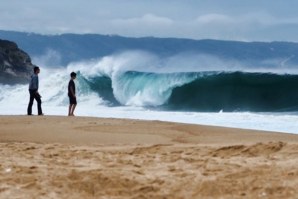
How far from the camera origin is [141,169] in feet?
23.1

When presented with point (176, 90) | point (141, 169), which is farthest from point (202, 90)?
point (141, 169)

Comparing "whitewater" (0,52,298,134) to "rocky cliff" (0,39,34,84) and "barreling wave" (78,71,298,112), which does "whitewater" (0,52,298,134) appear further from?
"rocky cliff" (0,39,34,84)

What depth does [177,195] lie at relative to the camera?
620 cm

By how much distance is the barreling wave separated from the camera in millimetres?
27797

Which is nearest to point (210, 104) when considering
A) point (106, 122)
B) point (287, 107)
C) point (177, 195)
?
point (287, 107)

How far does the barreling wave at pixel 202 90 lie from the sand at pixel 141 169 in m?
17.7

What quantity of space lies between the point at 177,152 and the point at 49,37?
79.1 meters

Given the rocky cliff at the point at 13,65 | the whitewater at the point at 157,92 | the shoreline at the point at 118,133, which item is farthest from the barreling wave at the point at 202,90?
the shoreline at the point at 118,133

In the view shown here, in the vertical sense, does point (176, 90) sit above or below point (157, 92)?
above

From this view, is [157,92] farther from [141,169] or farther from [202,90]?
[141,169]

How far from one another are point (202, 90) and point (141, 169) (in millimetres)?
23621

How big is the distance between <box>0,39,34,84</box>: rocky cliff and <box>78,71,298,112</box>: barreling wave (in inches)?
315

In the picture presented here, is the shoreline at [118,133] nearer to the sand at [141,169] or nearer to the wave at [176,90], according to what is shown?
the sand at [141,169]

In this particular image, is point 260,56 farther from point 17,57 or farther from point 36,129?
point 36,129
